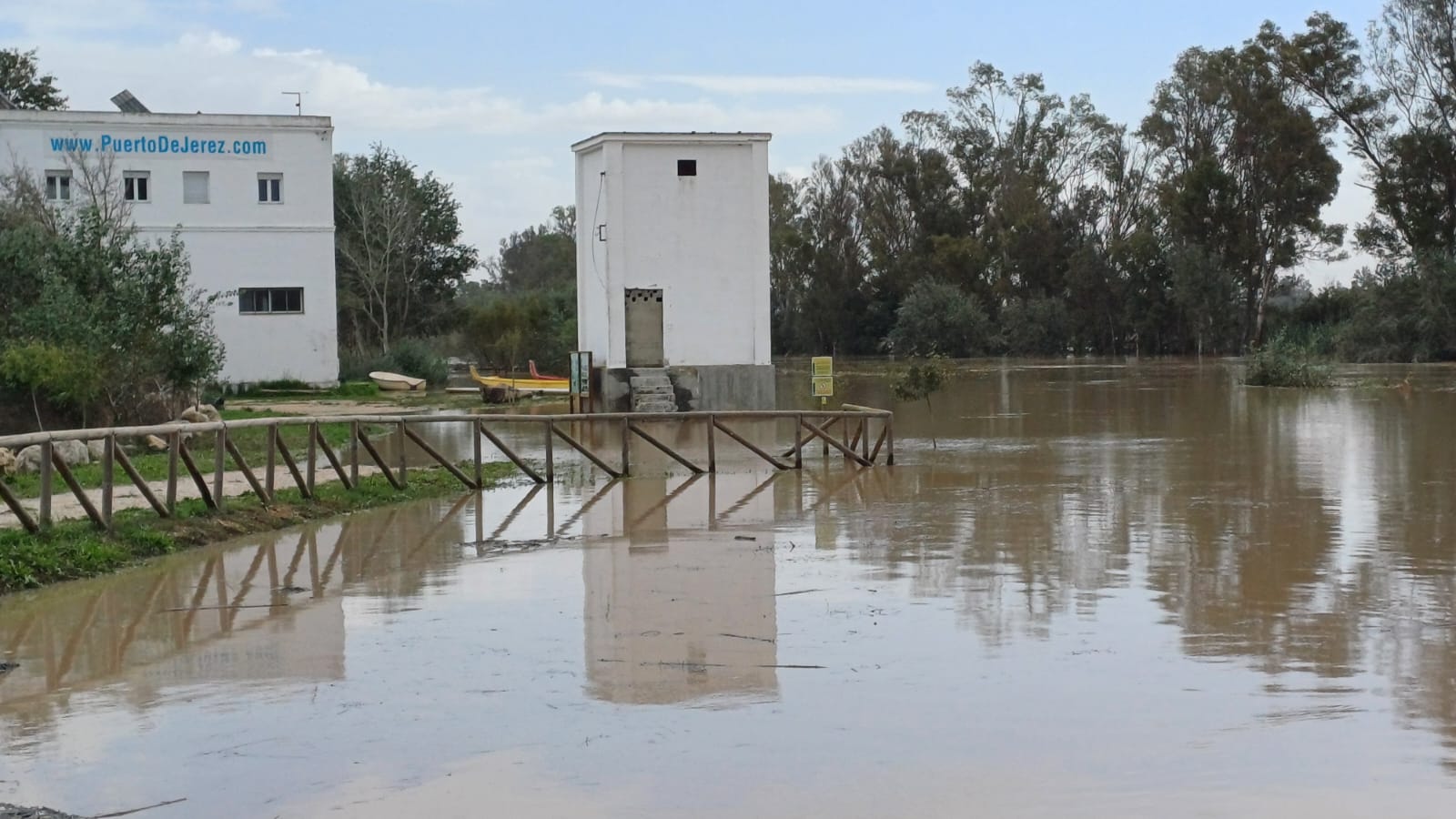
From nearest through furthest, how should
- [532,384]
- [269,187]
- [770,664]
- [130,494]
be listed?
1. [770,664]
2. [130,494]
3. [269,187]
4. [532,384]

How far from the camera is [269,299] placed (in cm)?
4759

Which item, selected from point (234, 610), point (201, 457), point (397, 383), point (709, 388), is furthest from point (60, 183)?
point (234, 610)

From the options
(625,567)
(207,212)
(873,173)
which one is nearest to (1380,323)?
(873,173)

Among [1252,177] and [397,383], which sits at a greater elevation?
[1252,177]

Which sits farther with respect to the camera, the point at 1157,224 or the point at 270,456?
the point at 1157,224

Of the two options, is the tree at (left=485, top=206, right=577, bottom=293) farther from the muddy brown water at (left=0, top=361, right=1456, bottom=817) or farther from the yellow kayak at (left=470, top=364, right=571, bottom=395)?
the muddy brown water at (left=0, top=361, right=1456, bottom=817)

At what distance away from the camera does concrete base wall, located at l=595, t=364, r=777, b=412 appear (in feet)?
127

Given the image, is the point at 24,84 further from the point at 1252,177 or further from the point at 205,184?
the point at 1252,177

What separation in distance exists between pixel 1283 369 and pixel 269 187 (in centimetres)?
3154

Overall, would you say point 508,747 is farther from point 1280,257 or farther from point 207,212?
point 1280,257

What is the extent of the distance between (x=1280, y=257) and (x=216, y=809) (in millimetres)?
82842

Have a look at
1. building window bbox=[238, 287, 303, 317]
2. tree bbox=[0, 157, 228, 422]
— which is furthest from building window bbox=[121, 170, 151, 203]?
tree bbox=[0, 157, 228, 422]

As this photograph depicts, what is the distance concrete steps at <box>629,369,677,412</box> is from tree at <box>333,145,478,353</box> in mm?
24791

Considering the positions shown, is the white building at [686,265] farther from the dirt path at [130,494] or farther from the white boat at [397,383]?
the dirt path at [130,494]
